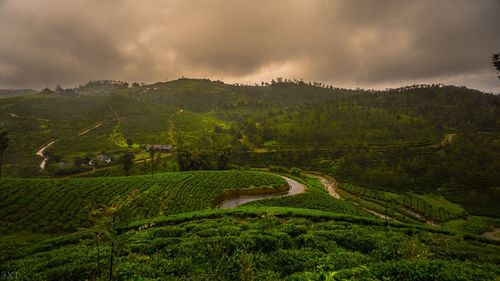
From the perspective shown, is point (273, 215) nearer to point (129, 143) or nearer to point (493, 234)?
point (493, 234)

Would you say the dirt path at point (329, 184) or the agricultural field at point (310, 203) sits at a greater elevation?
the agricultural field at point (310, 203)

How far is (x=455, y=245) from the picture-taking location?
23266mm

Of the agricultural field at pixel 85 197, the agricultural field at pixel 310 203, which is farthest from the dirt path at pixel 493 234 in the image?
the agricultural field at pixel 85 197

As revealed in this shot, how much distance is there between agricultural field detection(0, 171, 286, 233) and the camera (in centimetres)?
3691

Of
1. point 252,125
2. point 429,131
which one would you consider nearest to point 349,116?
point 429,131

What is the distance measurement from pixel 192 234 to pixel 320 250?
12.6 metres

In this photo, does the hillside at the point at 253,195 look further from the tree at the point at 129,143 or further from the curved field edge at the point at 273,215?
the tree at the point at 129,143

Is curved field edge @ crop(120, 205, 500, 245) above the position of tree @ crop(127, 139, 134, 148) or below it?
below

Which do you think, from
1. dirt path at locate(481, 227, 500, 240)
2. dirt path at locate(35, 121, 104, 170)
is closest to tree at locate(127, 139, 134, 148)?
dirt path at locate(35, 121, 104, 170)

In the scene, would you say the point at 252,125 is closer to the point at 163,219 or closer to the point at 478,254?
the point at 163,219

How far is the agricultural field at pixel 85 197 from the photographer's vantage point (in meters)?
36.9

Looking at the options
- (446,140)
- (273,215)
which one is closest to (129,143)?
(273,215)

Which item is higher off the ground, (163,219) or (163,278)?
(163,278)

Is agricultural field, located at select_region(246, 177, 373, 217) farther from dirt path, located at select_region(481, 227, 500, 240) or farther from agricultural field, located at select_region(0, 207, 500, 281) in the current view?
agricultural field, located at select_region(0, 207, 500, 281)
